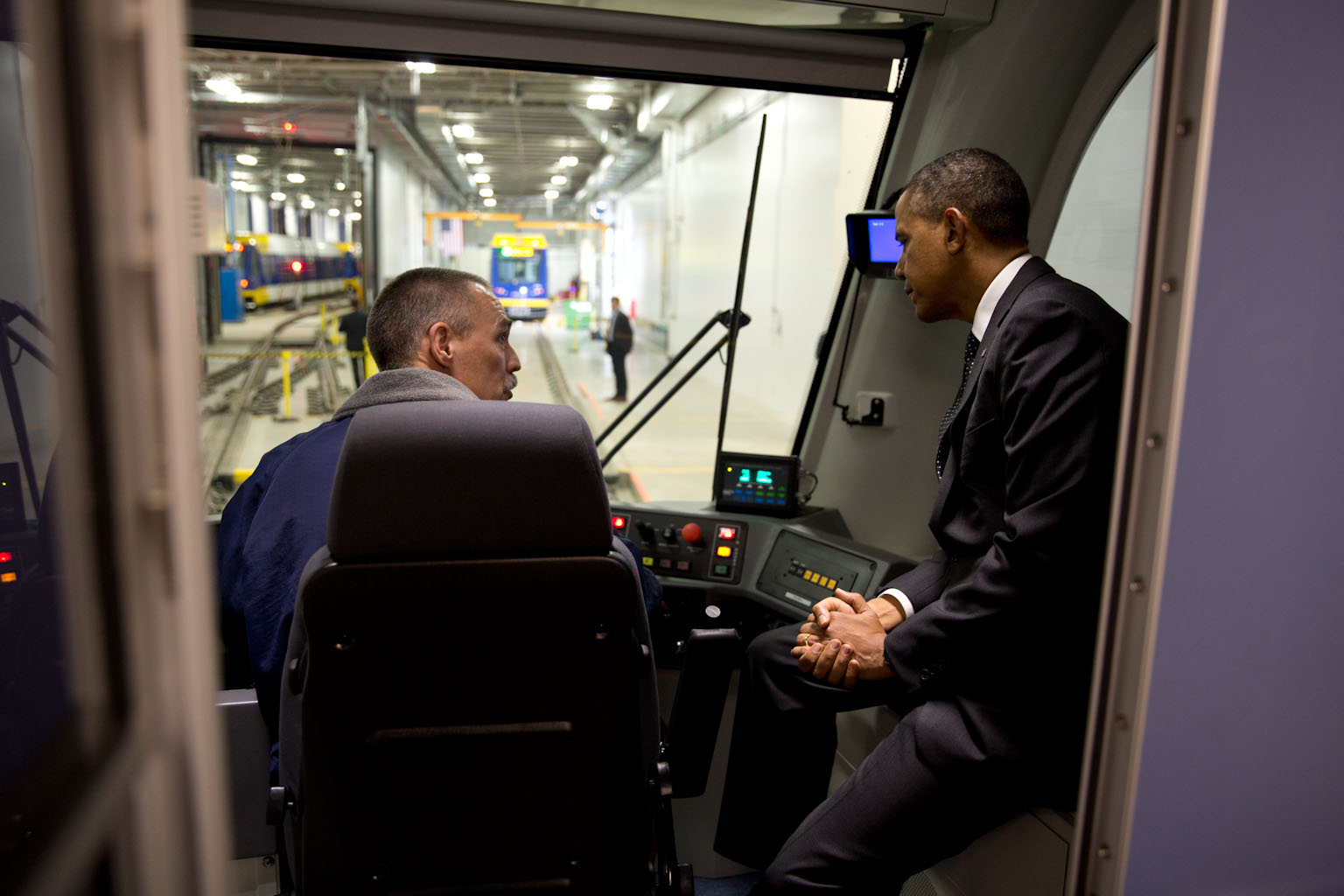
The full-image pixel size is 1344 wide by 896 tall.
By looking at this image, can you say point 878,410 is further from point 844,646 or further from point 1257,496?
point 1257,496

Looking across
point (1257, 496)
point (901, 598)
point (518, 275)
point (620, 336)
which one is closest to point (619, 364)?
point (620, 336)

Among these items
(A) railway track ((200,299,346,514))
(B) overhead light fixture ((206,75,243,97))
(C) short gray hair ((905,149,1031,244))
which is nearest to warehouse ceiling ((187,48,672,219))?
(B) overhead light fixture ((206,75,243,97))

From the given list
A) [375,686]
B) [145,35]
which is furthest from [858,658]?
[145,35]

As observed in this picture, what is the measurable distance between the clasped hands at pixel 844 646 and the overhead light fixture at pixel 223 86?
10261 mm

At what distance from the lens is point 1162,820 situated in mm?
1197

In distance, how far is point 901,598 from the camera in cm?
185

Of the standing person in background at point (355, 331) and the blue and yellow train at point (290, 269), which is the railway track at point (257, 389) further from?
the blue and yellow train at point (290, 269)

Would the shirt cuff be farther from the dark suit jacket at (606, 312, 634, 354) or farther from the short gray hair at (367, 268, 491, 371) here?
the dark suit jacket at (606, 312, 634, 354)

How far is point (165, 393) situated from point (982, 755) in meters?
1.38

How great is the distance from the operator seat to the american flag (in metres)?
23.0

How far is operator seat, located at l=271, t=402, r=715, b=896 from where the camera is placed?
1.20m

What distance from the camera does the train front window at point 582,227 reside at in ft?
26.0

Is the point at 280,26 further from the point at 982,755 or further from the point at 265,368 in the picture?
the point at 265,368

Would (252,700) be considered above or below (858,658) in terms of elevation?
below
